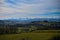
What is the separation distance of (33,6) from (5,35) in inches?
26.3

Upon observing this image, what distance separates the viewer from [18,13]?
216 cm

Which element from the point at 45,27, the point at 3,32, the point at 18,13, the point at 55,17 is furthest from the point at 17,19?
the point at 55,17

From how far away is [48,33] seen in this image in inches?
82.7

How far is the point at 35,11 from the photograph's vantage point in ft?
7.09

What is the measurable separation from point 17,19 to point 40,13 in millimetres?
395

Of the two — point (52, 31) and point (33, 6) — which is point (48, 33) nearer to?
point (52, 31)

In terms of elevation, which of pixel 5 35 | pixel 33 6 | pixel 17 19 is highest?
pixel 33 6

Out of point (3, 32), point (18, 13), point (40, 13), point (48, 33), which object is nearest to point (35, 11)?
point (40, 13)

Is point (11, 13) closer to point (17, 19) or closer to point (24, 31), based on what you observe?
point (17, 19)

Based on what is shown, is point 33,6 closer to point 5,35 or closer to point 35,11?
point 35,11

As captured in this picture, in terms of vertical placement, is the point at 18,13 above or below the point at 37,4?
below

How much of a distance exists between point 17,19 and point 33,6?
13.5 inches

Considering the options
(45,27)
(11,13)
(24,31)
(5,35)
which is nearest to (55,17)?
(45,27)

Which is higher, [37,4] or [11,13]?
[37,4]
